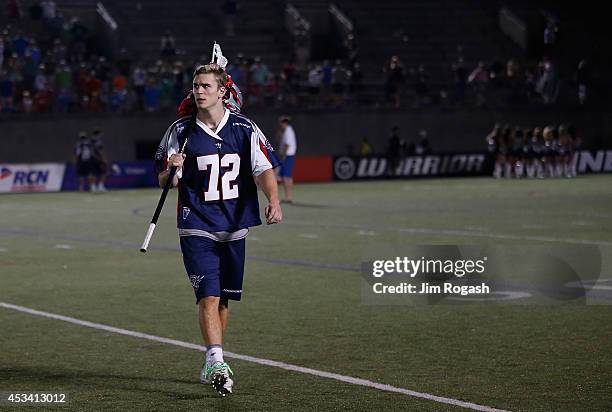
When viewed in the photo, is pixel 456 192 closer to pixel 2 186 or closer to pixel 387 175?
pixel 387 175

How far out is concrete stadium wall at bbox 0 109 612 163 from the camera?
40.9 metres

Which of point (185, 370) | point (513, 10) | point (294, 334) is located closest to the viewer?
point (185, 370)

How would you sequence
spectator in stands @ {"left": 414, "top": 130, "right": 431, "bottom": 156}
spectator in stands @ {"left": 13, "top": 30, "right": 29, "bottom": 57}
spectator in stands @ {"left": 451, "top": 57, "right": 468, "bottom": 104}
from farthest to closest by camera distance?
spectator in stands @ {"left": 451, "top": 57, "right": 468, "bottom": 104}, spectator in stands @ {"left": 414, "top": 130, "right": 431, "bottom": 156}, spectator in stands @ {"left": 13, "top": 30, "right": 29, "bottom": 57}

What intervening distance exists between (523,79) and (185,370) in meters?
41.4

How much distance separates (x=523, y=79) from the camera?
48.6 m

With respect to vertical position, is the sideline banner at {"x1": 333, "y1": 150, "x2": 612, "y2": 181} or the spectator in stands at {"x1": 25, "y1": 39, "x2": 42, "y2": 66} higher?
the spectator in stands at {"x1": 25, "y1": 39, "x2": 42, "y2": 66}

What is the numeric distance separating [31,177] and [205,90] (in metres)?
29.5

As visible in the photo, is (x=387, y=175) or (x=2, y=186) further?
(x=387, y=175)

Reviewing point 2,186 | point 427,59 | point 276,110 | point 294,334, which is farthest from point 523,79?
point 294,334

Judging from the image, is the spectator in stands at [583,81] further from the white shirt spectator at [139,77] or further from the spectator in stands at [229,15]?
the white shirt spectator at [139,77]

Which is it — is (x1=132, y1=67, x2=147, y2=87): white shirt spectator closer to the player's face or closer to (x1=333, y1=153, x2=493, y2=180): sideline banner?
(x1=333, y1=153, x2=493, y2=180): sideline banner

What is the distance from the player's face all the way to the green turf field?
177 centimetres

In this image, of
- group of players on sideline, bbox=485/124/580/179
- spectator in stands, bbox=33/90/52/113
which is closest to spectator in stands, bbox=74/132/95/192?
spectator in stands, bbox=33/90/52/113
